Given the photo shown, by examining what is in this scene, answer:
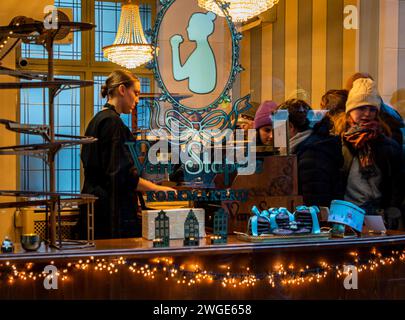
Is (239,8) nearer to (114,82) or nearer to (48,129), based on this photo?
(114,82)

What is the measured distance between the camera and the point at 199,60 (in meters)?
4.45

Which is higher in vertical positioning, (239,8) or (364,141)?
(239,8)

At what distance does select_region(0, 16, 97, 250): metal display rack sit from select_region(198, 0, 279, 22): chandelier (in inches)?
30.0

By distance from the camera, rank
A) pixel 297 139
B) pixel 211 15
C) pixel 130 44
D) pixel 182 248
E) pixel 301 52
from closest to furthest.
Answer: pixel 182 248, pixel 130 44, pixel 211 15, pixel 297 139, pixel 301 52

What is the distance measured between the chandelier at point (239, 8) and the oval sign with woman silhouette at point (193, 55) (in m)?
0.03

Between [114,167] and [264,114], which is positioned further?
[264,114]

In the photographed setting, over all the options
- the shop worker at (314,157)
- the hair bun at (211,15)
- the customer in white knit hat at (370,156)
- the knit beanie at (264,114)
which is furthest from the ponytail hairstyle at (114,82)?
the customer in white knit hat at (370,156)

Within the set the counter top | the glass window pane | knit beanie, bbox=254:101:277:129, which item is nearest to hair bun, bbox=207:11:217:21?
knit beanie, bbox=254:101:277:129

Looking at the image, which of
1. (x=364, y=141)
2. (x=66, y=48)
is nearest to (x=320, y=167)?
(x=364, y=141)

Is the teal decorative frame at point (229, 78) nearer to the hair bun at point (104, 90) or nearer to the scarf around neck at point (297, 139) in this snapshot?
the hair bun at point (104, 90)

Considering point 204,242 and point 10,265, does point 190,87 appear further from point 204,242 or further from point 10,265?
point 10,265

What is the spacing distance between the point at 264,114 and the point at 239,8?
612 millimetres

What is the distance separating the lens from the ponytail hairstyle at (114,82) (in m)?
4.20

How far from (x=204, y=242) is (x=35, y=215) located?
882 mm
